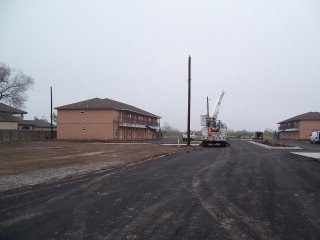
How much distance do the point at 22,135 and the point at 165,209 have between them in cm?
5404

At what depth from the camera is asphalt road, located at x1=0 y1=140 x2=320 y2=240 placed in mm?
6656

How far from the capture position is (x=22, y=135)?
191ft

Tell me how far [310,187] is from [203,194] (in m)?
3.74

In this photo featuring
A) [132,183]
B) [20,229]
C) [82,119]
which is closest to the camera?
[20,229]

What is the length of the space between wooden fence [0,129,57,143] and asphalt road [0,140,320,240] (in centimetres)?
4422

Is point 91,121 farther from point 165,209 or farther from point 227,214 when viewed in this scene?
point 227,214

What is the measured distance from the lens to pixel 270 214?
7996 mm

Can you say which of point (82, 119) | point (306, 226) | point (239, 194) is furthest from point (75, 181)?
point (82, 119)

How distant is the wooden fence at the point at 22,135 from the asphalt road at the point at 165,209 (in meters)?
44.2

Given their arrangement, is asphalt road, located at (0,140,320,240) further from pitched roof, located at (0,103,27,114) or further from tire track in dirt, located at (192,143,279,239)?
pitched roof, located at (0,103,27,114)

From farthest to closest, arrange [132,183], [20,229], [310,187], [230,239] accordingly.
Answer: [132,183] → [310,187] → [20,229] → [230,239]

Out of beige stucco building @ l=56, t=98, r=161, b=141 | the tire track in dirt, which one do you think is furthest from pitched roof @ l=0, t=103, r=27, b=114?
the tire track in dirt

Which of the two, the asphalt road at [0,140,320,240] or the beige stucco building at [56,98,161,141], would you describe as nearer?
the asphalt road at [0,140,320,240]

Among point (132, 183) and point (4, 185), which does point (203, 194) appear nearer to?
→ point (132, 183)
